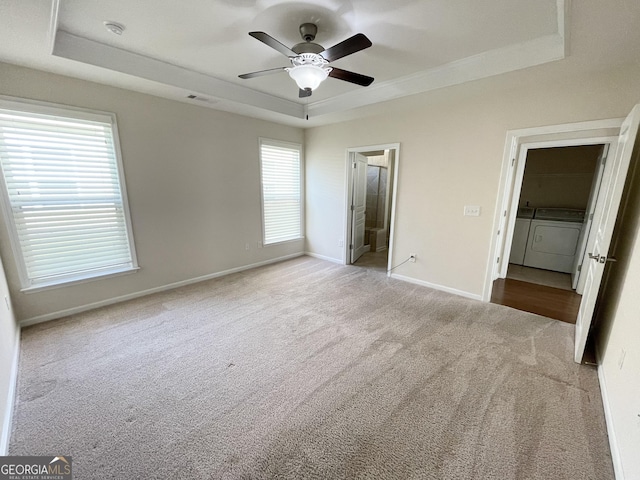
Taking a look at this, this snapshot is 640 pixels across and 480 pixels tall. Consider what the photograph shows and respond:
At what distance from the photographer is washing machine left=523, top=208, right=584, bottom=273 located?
4.07m

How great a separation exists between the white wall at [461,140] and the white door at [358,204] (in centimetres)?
33

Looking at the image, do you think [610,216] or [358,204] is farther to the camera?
[358,204]

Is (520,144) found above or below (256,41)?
below

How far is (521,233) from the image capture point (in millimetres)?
4559

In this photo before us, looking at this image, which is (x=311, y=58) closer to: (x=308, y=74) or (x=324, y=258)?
(x=308, y=74)

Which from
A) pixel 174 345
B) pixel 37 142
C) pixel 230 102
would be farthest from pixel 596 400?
pixel 37 142

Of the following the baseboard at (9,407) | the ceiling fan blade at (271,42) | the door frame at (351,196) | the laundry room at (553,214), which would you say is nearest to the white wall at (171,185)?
the baseboard at (9,407)

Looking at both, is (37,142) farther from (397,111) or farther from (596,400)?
(596,400)

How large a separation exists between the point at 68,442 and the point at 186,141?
324 centimetres

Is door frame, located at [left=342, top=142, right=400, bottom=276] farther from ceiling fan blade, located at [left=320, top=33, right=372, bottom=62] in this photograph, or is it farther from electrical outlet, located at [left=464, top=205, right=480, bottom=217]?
ceiling fan blade, located at [left=320, top=33, right=372, bottom=62]

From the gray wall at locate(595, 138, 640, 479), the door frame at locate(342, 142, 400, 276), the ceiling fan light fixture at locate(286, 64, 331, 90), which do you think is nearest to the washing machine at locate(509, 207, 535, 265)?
the gray wall at locate(595, 138, 640, 479)

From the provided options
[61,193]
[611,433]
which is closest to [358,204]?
[611,433]

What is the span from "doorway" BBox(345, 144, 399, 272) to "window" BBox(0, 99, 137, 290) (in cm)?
335

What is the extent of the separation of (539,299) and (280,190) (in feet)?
14.0
